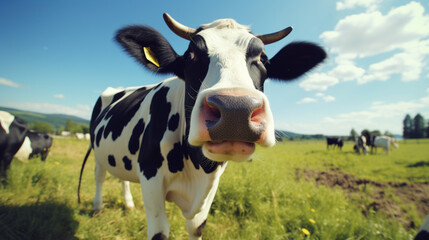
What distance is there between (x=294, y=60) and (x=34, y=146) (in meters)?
8.94

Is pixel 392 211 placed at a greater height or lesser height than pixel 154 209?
lesser

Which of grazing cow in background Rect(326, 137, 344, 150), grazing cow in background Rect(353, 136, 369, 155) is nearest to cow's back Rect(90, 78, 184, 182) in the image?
grazing cow in background Rect(353, 136, 369, 155)

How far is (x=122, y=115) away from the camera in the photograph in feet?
9.11

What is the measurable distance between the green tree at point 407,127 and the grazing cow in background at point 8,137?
9871 centimetres

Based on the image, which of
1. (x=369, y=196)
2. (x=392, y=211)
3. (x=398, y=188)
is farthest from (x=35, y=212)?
(x=398, y=188)

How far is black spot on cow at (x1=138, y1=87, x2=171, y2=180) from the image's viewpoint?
6.17ft

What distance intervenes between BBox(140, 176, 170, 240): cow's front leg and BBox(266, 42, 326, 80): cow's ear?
1738mm

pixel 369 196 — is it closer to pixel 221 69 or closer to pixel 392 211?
pixel 392 211

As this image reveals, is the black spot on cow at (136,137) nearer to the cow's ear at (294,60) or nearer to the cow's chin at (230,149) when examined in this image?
the cow's chin at (230,149)

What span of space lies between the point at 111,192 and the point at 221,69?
13.5ft

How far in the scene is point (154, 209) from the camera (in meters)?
1.80

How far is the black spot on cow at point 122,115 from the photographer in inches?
104

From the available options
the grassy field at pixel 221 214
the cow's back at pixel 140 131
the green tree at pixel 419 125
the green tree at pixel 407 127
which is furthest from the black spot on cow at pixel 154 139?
the green tree at pixel 407 127

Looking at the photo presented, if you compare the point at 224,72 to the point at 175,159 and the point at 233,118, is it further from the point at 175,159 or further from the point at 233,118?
the point at 175,159
